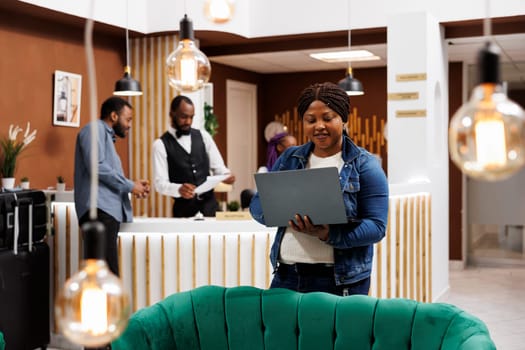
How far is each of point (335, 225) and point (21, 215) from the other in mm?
3016

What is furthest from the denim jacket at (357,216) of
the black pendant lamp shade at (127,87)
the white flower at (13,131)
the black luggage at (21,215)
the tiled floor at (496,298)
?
the white flower at (13,131)

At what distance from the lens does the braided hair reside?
2.60 meters

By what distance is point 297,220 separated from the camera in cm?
257

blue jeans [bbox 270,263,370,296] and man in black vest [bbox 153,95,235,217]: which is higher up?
man in black vest [bbox 153,95,235,217]

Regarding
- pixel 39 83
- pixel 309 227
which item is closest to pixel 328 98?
pixel 309 227

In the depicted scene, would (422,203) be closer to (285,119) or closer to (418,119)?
(418,119)

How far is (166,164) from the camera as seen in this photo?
5.37 meters

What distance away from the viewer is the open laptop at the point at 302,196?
99.1 inches

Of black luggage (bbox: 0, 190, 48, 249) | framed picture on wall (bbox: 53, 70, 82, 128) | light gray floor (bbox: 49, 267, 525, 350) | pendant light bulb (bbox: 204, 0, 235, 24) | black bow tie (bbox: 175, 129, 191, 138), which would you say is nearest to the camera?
pendant light bulb (bbox: 204, 0, 235, 24)

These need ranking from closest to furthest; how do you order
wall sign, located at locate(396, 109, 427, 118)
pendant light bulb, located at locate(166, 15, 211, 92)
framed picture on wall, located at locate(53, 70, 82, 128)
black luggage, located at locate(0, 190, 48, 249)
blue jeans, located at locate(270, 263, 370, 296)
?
pendant light bulb, located at locate(166, 15, 211, 92) < blue jeans, located at locate(270, 263, 370, 296) < black luggage, located at locate(0, 190, 48, 249) < wall sign, located at locate(396, 109, 427, 118) < framed picture on wall, located at locate(53, 70, 82, 128)

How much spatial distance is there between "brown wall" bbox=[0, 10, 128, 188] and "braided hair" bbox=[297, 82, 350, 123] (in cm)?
430

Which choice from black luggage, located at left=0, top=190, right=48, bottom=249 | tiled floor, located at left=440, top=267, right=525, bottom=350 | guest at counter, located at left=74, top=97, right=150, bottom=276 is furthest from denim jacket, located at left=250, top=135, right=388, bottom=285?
tiled floor, located at left=440, top=267, right=525, bottom=350

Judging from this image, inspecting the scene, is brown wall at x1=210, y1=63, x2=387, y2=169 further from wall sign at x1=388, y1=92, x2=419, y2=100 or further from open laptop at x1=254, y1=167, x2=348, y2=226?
open laptop at x1=254, y1=167, x2=348, y2=226

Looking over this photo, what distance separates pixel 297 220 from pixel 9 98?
14.8ft
